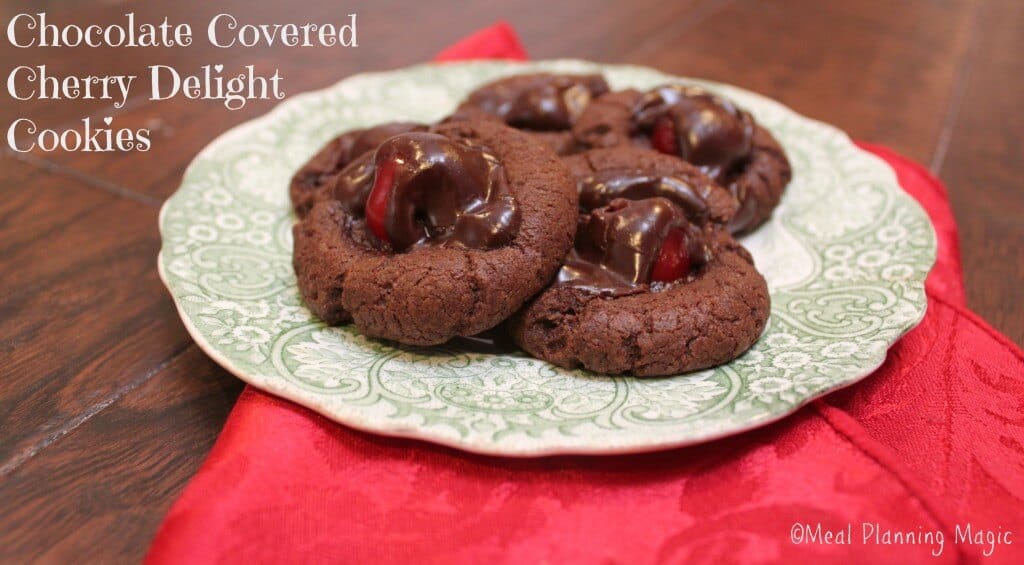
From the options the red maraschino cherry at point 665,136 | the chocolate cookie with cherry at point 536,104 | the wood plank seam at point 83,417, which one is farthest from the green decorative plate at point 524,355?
the chocolate cookie with cherry at point 536,104

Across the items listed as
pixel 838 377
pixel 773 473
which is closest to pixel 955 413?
pixel 838 377

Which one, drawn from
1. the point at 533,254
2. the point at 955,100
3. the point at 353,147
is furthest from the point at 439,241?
the point at 955,100

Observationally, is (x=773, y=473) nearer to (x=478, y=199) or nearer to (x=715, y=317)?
(x=715, y=317)

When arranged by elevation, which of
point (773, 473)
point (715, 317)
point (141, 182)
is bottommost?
point (141, 182)

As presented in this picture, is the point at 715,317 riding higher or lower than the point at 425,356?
higher

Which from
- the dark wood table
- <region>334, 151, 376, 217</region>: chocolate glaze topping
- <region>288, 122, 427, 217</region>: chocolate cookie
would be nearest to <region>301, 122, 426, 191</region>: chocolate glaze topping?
<region>288, 122, 427, 217</region>: chocolate cookie

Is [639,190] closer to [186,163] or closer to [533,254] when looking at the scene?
[533,254]
